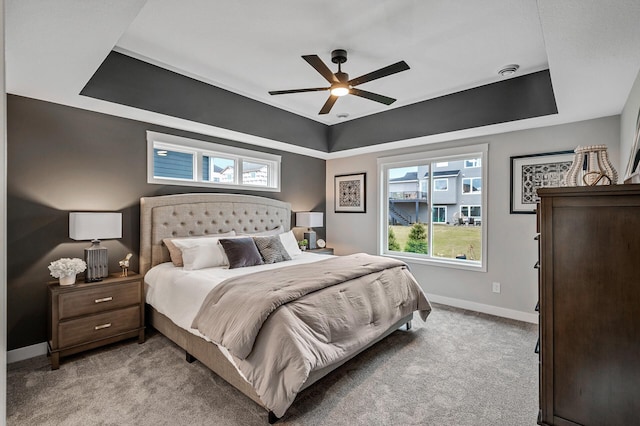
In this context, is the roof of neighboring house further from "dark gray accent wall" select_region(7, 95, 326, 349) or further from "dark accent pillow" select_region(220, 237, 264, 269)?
A: "dark gray accent wall" select_region(7, 95, 326, 349)

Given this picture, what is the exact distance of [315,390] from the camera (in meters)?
2.33

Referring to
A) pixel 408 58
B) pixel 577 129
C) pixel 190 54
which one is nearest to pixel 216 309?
pixel 190 54

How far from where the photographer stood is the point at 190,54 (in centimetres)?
295

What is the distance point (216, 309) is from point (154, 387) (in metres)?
0.75

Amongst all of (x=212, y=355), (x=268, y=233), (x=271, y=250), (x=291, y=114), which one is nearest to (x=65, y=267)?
(x=212, y=355)

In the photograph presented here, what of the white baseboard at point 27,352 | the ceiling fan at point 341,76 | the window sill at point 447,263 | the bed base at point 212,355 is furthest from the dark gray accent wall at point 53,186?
the window sill at point 447,263

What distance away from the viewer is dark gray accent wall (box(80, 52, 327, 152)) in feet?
9.56

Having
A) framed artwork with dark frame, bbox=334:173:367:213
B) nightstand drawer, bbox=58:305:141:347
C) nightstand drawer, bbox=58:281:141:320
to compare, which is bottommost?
nightstand drawer, bbox=58:305:141:347

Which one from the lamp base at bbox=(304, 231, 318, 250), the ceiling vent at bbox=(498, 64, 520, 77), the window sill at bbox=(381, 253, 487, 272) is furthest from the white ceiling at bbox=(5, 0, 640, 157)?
the lamp base at bbox=(304, 231, 318, 250)

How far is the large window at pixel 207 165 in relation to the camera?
12.2ft

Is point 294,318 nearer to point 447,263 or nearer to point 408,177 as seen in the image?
point 447,263

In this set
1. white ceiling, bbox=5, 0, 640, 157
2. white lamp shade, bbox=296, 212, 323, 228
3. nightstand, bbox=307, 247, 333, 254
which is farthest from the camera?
white lamp shade, bbox=296, 212, 323, 228

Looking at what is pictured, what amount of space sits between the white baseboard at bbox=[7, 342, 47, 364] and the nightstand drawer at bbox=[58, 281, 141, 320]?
59cm

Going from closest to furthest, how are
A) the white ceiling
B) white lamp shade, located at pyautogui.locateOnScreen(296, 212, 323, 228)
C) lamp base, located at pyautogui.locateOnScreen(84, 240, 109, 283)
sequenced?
the white ceiling → lamp base, located at pyautogui.locateOnScreen(84, 240, 109, 283) → white lamp shade, located at pyautogui.locateOnScreen(296, 212, 323, 228)
